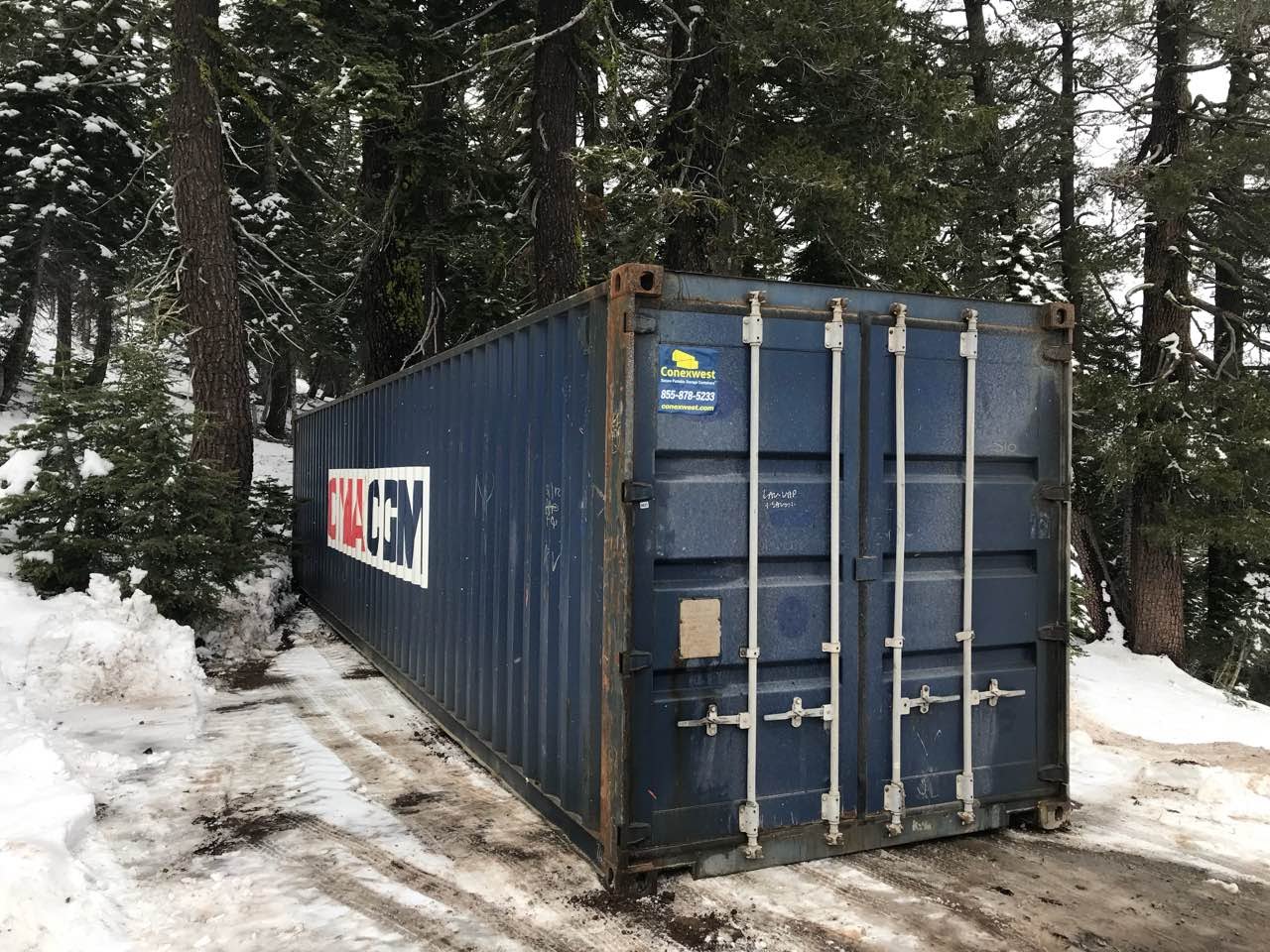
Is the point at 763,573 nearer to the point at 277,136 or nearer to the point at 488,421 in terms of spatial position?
the point at 488,421

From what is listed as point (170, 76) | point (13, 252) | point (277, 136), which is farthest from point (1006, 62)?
point (13, 252)

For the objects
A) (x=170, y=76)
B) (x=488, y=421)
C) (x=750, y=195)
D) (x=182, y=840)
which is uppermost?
(x=170, y=76)

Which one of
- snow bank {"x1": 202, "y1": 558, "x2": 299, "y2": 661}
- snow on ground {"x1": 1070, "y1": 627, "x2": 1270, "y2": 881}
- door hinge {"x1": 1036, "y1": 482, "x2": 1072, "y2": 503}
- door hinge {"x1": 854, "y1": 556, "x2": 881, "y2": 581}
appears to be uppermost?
door hinge {"x1": 1036, "y1": 482, "x2": 1072, "y2": 503}

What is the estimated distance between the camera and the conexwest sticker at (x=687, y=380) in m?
4.11

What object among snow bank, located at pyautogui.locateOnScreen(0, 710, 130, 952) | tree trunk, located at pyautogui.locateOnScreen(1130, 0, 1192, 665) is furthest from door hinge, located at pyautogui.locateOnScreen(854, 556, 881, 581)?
tree trunk, located at pyautogui.locateOnScreen(1130, 0, 1192, 665)

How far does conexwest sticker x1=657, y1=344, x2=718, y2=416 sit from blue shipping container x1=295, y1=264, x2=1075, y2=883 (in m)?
0.01

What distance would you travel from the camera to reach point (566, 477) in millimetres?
4621

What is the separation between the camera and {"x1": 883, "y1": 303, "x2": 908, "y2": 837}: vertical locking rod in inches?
175

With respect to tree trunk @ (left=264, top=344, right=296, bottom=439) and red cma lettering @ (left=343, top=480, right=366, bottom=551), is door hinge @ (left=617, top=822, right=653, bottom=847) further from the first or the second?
tree trunk @ (left=264, top=344, right=296, bottom=439)

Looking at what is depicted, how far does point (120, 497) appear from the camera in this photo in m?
9.11

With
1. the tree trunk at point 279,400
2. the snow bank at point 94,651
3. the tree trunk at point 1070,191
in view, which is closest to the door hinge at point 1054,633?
the snow bank at point 94,651

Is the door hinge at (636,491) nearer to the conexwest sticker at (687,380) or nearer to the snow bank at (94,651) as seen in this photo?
the conexwest sticker at (687,380)

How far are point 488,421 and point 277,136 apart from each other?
303 inches

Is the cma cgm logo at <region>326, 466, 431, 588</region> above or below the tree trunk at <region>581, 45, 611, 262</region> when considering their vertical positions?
below
